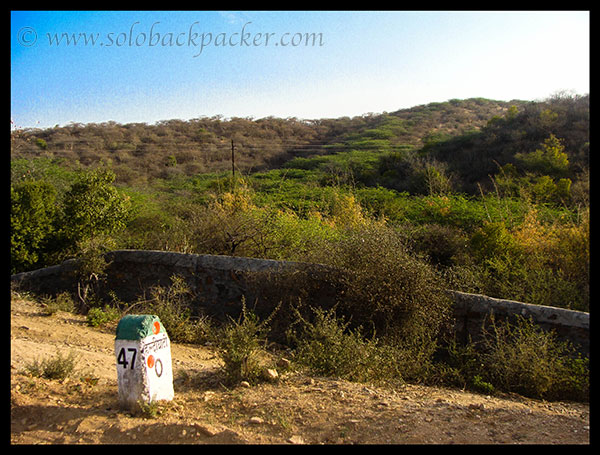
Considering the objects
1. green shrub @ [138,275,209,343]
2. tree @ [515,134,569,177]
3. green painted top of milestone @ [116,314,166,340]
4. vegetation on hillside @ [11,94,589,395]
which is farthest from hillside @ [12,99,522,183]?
green painted top of milestone @ [116,314,166,340]

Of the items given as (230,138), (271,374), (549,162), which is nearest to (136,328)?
(271,374)

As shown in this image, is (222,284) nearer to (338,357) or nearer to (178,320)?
(178,320)

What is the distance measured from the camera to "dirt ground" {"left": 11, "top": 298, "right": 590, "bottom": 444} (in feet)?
10.9

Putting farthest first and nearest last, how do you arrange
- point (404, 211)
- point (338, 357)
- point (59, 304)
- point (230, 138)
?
1. point (230, 138)
2. point (404, 211)
3. point (59, 304)
4. point (338, 357)

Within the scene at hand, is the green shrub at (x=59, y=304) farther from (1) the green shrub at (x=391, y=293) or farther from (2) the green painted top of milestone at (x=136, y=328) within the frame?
(1) the green shrub at (x=391, y=293)

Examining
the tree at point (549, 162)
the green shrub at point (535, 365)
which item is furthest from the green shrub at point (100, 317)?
the tree at point (549, 162)

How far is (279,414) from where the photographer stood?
12.0 feet

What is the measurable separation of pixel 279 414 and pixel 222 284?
421 cm

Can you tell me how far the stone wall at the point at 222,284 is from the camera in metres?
5.36

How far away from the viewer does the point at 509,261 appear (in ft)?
22.0

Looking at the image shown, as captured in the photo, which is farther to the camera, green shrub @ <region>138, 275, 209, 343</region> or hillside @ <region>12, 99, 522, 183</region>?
hillside @ <region>12, 99, 522, 183</region>

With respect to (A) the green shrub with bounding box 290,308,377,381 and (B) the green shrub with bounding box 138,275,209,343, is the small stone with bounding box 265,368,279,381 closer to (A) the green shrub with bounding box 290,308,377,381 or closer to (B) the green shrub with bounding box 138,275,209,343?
(A) the green shrub with bounding box 290,308,377,381

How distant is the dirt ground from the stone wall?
103 cm

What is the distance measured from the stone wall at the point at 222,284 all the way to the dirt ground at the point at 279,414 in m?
1.03
